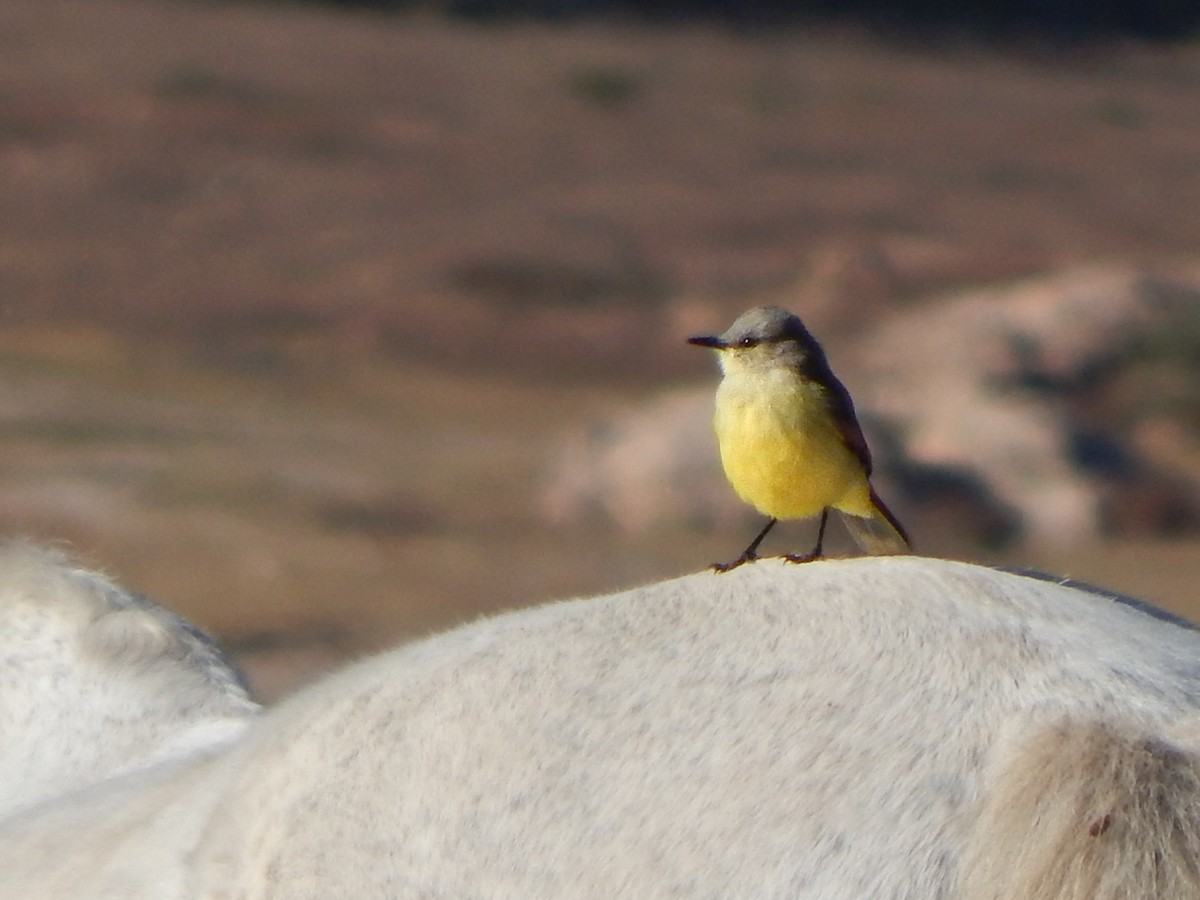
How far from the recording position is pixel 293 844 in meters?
2.97

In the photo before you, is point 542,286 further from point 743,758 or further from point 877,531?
point 743,758

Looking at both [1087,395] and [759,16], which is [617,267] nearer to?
[1087,395]

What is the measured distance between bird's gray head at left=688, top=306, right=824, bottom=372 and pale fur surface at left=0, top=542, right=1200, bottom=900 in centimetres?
47

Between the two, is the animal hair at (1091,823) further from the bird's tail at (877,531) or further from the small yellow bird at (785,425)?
the bird's tail at (877,531)

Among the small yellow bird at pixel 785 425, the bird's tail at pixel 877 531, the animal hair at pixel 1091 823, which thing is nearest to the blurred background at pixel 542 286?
the bird's tail at pixel 877 531

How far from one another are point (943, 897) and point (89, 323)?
22379 millimetres

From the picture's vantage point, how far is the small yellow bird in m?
3.51

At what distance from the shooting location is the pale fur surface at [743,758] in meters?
2.55

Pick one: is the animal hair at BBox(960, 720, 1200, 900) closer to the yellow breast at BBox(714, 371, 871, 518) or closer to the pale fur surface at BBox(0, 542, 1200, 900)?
the pale fur surface at BBox(0, 542, 1200, 900)

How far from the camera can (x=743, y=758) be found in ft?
9.05

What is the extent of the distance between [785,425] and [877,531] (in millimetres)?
391

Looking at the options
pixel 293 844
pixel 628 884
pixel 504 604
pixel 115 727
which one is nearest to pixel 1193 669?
pixel 628 884

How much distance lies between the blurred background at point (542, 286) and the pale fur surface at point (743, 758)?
6.98m

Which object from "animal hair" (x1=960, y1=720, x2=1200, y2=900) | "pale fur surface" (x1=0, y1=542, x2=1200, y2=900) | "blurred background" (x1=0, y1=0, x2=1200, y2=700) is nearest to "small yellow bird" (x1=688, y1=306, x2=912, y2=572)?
"pale fur surface" (x1=0, y1=542, x2=1200, y2=900)
